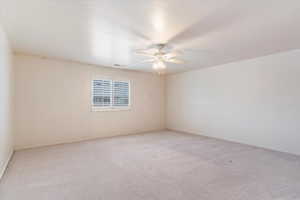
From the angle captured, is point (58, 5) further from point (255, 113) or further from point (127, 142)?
point (255, 113)

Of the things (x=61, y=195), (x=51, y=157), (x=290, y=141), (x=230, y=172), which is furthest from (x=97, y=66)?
(x=290, y=141)

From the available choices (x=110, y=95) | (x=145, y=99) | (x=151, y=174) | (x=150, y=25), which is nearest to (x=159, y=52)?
(x=150, y=25)

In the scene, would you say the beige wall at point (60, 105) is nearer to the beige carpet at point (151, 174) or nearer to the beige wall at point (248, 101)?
the beige carpet at point (151, 174)

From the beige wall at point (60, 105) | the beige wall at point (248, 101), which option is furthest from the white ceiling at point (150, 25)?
the beige wall at point (60, 105)

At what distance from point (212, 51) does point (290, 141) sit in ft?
8.74

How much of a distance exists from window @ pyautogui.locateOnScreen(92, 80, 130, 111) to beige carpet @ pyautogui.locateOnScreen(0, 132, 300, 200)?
170 cm

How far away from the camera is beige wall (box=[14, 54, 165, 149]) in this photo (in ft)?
13.6

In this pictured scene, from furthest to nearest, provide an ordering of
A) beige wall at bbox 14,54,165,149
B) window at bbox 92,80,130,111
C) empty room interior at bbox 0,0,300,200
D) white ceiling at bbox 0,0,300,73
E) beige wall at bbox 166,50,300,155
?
1. window at bbox 92,80,130,111
2. beige wall at bbox 14,54,165,149
3. beige wall at bbox 166,50,300,155
4. empty room interior at bbox 0,0,300,200
5. white ceiling at bbox 0,0,300,73

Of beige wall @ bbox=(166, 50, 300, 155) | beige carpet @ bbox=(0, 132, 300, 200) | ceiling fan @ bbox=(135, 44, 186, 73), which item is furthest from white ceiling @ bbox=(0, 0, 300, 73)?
beige carpet @ bbox=(0, 132, 300, 200)

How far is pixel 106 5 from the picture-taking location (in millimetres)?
2047

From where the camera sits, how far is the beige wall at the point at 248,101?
3770 millimetres

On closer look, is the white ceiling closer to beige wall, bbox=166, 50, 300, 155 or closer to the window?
beige wall, bbox=166, 50, 300, 155

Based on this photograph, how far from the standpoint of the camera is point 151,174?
2.66 meters

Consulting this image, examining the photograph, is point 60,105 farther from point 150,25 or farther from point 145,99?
point 150,25
